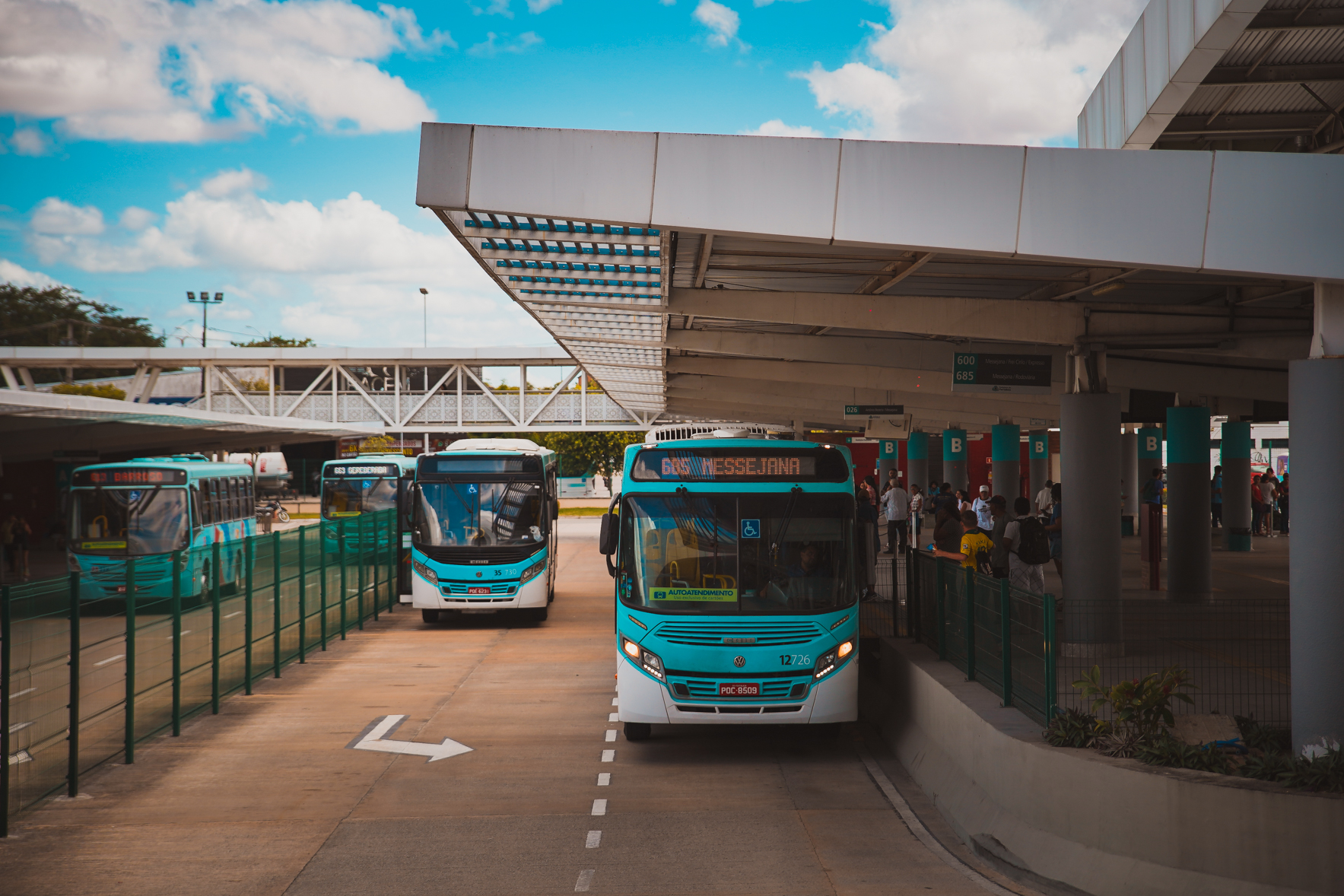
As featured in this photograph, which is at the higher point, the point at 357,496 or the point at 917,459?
the point at 917,459

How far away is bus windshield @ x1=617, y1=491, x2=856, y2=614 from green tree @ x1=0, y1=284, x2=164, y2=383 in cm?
8734

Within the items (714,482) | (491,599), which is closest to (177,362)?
(491,599)

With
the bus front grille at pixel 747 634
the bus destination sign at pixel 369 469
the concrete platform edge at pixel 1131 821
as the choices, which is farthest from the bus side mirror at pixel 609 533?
the bus destination sign at pixel 369 469

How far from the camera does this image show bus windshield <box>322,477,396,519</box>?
29719 millimetres

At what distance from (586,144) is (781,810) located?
5322 mm

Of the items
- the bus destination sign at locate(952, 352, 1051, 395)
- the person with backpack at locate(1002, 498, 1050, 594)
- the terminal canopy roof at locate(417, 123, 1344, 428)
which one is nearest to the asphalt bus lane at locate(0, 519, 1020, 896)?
the person with backpack at locate(1002, 498, 1050, 594)

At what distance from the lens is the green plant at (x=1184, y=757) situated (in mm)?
6945

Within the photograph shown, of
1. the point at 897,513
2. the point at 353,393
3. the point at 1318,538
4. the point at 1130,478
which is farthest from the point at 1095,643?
the point at 353,393

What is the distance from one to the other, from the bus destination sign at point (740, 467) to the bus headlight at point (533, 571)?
8.79 m

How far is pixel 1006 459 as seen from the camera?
3562cm

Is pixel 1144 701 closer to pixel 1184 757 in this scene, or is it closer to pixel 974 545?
pixel 1184 757

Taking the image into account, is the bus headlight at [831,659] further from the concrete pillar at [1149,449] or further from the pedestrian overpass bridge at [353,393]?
the pedestrian overpass bridge at [353,393]

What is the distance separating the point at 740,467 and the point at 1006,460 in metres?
26.2

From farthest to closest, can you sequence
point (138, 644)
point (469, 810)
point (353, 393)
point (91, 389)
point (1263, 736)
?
point (91, 389)
point (353, 393)
point (138, 644)
point (469, 810)
point (1263, 736)
